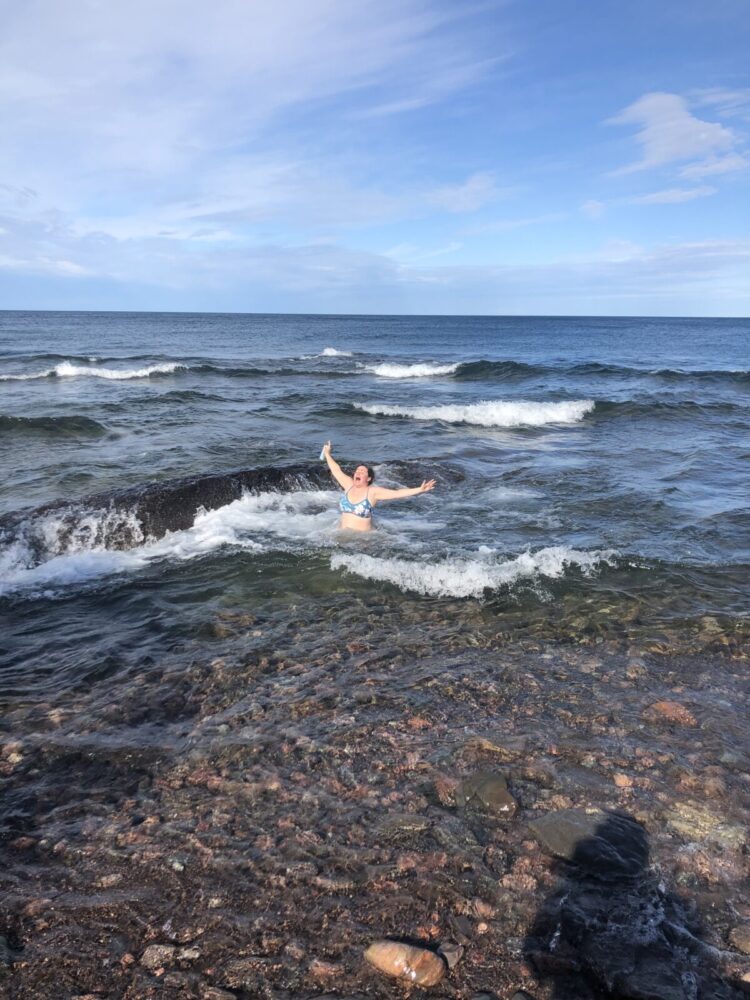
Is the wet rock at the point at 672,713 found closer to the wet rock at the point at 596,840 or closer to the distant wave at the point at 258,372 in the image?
the wet rock at the point at 596,840

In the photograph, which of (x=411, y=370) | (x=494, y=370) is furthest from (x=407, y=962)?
(x=494, y=370)

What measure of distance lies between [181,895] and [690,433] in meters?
20.6

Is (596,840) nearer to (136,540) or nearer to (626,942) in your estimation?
(626,942)

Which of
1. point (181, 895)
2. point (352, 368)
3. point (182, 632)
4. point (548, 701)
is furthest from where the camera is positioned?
point (352, 368)

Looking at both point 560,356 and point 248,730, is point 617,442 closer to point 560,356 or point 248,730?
point 248,730

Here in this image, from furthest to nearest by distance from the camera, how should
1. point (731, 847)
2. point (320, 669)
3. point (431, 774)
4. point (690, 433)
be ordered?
point (690, 433) → point (320, 669) → point (431, 774) → point (731, 847)

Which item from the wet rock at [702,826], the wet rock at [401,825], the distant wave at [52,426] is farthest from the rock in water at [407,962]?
the distant wave at [52,426]

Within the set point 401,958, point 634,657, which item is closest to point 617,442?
point 634,657

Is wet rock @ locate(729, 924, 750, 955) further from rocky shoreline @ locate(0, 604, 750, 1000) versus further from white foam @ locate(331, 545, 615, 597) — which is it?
white foam @ locate(331, 545, 615, 597)

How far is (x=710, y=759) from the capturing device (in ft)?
15.2

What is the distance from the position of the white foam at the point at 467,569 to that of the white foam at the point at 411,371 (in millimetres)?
30099

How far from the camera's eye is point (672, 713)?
17.1ft

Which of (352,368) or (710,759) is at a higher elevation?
(352,368)

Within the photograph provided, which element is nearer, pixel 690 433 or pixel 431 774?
pixel 431 774
